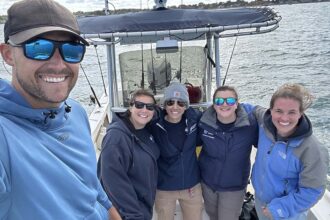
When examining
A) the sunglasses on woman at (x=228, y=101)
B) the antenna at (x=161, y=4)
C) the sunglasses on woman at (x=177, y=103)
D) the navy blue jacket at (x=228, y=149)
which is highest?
the antenna at (x=161, y=4)

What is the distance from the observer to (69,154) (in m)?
1.44

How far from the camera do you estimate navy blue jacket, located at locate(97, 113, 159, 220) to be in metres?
2.46

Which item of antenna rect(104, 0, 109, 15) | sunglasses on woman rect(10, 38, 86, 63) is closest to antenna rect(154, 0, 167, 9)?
antenna rect(104, 0, 109, 15)

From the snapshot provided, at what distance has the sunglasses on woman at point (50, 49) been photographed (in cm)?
128

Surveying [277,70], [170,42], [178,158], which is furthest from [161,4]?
[277,70]

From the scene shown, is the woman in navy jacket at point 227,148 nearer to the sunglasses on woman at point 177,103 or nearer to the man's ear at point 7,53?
the sunglasses on woman at point 177,103

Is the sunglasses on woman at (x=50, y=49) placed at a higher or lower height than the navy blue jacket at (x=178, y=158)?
higher

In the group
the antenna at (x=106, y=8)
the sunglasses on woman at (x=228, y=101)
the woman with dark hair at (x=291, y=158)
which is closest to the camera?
the woman with dark hair at (x=291, y=158)

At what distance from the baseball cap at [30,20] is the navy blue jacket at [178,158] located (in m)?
1.65

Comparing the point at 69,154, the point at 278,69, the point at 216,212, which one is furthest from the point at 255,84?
the point at 69,154

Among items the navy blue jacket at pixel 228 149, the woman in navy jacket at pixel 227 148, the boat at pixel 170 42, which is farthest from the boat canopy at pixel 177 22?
the navy blue jacket at pixel 228 149

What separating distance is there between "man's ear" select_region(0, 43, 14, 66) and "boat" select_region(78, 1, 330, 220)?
5.54ft

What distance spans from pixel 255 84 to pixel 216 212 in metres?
10.3

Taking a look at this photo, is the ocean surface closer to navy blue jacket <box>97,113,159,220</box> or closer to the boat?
the boat
